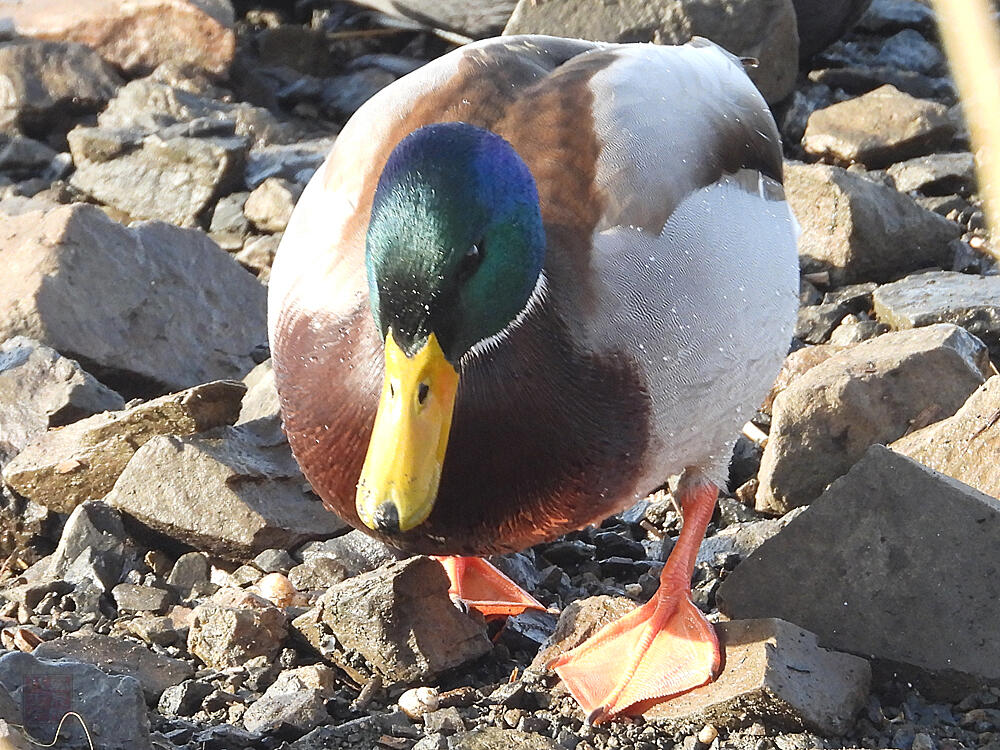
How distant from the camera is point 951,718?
2.86 metres

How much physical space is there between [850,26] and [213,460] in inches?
203

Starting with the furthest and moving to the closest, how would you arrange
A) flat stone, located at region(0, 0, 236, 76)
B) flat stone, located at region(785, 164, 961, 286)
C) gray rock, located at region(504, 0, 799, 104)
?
flat stone, located at region(0, 0, 236, 76)
gray rock, located at region(504, 0, 799, 104)
flat stone, located at region(785, 164, 961, 286)

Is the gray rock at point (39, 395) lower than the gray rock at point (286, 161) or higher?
higher

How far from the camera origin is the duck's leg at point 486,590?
3.42 metres

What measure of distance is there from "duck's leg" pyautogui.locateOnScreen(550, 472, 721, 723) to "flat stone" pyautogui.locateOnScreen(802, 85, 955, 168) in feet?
10.6

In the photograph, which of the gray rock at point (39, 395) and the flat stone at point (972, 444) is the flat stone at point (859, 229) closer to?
the flat stone at point (972, 444)

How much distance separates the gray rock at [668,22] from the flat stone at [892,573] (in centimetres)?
372

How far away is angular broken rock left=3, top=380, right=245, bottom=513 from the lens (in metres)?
3.79

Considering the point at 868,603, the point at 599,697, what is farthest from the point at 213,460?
the point at 868,603

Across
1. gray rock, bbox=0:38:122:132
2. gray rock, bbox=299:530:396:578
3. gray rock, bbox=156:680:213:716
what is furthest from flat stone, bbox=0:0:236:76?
gray rock, bbox=156:680:213:716

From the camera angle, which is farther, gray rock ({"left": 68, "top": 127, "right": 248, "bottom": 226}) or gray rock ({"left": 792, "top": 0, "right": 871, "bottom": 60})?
gray rock ({"left": 792, "top": 0, "right": 871, "bottom": 60})

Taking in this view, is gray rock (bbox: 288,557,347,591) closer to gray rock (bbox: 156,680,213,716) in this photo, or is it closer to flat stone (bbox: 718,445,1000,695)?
gray rock (bbox: 156,680,213,716)

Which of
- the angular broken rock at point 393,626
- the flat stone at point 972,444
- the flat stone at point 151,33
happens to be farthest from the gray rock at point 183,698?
the flat stone at point 151,33

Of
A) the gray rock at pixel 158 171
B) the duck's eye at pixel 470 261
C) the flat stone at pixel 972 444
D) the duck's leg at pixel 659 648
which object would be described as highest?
the duck's eye at pixel 470 261
